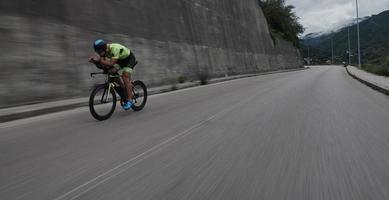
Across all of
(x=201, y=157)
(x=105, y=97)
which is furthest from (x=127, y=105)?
(x=201, y=157)

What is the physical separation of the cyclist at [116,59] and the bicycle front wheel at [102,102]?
1.57 ft

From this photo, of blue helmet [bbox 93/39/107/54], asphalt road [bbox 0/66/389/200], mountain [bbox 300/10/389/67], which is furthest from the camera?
mountain [bbox 300/10/389/67]

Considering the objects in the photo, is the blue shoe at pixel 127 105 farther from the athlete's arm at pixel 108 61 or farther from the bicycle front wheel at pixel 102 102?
the athlete's arm at pixel 108 61

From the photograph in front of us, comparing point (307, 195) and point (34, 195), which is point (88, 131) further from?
point (307, 195)

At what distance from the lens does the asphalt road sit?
4320 millimetres

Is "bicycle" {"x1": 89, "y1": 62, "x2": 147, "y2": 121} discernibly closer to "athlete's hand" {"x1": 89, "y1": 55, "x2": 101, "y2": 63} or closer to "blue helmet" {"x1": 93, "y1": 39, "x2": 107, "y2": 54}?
"athlete's hand" {"x1": 89, "y1": 55, "x2": 101, "y2": 63}

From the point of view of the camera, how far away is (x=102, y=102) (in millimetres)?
10188

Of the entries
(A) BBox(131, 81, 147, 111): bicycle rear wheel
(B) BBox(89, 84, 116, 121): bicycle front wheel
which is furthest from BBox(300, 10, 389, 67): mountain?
(B) BBox(89, 84, 116, 121): bicycle front wheel

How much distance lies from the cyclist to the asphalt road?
94 centimetres

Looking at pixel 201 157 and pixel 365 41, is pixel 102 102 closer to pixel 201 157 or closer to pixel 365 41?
pixel 201 157

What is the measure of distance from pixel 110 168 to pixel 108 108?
5.09m

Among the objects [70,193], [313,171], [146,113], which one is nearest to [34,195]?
[70,193]

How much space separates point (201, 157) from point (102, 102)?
498 cm

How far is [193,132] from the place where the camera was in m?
7.79
